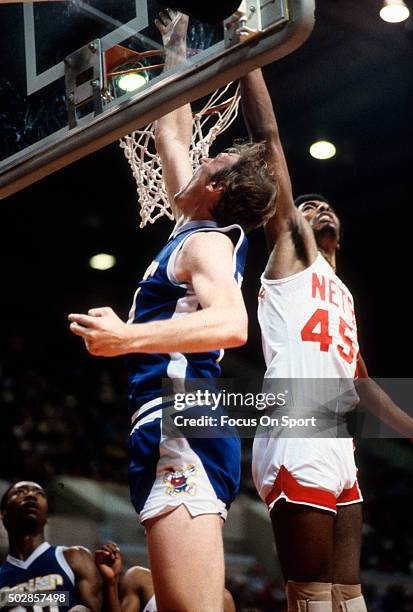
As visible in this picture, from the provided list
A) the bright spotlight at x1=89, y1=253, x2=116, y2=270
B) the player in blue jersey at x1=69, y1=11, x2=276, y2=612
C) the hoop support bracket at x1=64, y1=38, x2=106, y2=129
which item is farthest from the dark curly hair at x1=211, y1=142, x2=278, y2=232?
the bright spotlight at x1=89, y1=253, x2=116, y2=270

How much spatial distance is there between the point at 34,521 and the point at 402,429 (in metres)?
2.36

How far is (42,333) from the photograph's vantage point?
11656 millimetres

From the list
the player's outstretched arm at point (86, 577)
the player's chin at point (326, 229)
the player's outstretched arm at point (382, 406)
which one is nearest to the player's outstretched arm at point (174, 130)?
the player's chin at point (326, 229)

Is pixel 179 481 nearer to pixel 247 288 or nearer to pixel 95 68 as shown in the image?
pixel 95 68

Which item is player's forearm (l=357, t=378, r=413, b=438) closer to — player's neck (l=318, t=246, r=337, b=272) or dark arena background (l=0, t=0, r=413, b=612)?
player's neck (l=318, t=246, r=337, b=272)

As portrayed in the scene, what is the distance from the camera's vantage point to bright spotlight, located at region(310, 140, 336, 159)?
805 centimetres

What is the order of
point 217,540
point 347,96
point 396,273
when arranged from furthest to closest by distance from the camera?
Answer: point 396,273, point 347,96, point 217,540

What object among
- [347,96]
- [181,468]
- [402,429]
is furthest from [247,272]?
[181,468]

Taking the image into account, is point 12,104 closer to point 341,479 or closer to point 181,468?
point 181,468

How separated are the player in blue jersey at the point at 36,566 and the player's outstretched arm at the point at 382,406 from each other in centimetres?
190

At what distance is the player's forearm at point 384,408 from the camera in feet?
14.5

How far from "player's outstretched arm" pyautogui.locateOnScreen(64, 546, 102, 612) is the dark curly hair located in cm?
285

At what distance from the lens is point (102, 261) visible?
10492 mm

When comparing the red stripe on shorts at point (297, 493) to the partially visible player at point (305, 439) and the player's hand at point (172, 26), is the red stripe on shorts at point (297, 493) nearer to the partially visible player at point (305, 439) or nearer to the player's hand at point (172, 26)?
the partially visible player at point (305, 439)
